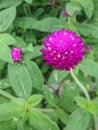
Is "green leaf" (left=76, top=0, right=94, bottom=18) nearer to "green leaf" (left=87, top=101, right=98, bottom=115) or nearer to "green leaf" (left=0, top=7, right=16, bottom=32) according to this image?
"green leaf" (left=0, top=7, right=16, bottom=32)

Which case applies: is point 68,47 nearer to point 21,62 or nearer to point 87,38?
point 21,62

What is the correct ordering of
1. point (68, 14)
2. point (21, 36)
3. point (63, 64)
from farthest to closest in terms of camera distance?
point (21, 36) → point (68, 14) → point (63, 64)

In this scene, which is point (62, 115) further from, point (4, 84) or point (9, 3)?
point (9, 3)

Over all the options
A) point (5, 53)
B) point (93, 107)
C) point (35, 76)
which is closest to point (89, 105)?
point (93, 107)

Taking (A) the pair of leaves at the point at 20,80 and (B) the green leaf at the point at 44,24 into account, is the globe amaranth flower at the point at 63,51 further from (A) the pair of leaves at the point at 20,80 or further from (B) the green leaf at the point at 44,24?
(B) the green leaf at the point at 44,24

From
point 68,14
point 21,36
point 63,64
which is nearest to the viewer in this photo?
point 63,64

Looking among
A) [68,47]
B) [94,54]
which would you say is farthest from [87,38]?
[68,47]

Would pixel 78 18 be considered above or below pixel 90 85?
above
